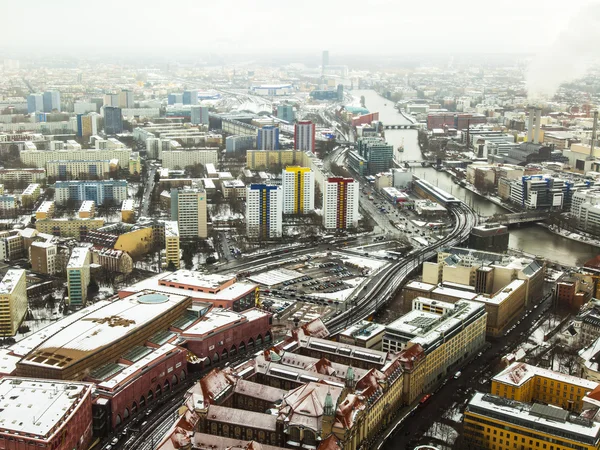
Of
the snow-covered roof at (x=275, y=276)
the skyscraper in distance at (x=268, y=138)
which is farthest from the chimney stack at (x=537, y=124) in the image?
the snow-covered roof at (x=275, y=276)

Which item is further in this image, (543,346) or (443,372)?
(543,346)

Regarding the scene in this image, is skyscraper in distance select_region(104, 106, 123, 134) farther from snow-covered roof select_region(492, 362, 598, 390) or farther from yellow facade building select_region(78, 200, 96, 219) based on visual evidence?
snow-covered roof select_region(492, 362, 598, 390)

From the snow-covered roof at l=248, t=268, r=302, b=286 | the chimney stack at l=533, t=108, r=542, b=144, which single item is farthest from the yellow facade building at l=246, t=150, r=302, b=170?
the snow-covered roof at l=248, t=268, r=302, b=286

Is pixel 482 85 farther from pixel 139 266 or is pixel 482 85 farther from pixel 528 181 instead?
pixel 139 266

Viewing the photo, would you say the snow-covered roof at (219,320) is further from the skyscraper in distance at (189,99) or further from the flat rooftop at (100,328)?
the skyscraper in distance at (189,99)

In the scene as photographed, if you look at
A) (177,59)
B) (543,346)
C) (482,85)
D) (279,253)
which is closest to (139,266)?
(279,253)
